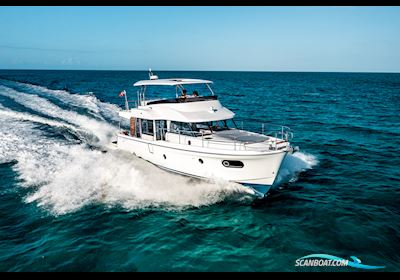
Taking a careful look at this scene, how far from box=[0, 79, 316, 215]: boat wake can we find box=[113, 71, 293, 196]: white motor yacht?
671 mm

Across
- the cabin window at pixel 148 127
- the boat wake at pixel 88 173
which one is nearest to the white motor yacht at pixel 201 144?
the cabin window at pixel 148 127

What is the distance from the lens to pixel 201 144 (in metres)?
14.5

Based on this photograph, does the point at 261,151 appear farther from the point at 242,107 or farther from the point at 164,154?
the point at 242,107

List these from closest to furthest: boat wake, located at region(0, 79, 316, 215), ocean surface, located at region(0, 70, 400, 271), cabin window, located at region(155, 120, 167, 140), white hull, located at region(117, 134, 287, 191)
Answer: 1. ocean surface, located at region(0, 70, 400, 271)
2. white hull, located at region(117, 134, 287, 191)
3. boat wake, located at region(0, 79, 316, 215)
4. cabin window, located at region(155, 120, 167, 140)

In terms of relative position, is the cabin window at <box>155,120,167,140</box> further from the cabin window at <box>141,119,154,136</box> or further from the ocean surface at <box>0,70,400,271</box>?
the ocean surface at <box>0,70,400,271</box>

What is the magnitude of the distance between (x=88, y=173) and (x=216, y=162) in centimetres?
743

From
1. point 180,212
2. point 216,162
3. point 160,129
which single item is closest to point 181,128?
point 160,129

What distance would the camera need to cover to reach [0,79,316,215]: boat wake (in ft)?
44.0

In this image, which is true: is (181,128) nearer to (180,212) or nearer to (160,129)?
(160,129)

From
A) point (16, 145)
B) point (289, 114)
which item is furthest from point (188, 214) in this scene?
point (289, 114)

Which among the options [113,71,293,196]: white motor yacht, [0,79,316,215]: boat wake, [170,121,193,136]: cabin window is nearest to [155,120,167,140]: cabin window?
[113,71,293,196]: white motor yacht

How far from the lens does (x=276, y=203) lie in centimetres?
1345

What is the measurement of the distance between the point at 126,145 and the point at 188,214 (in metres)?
8.65

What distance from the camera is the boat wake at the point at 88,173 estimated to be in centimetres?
1340
